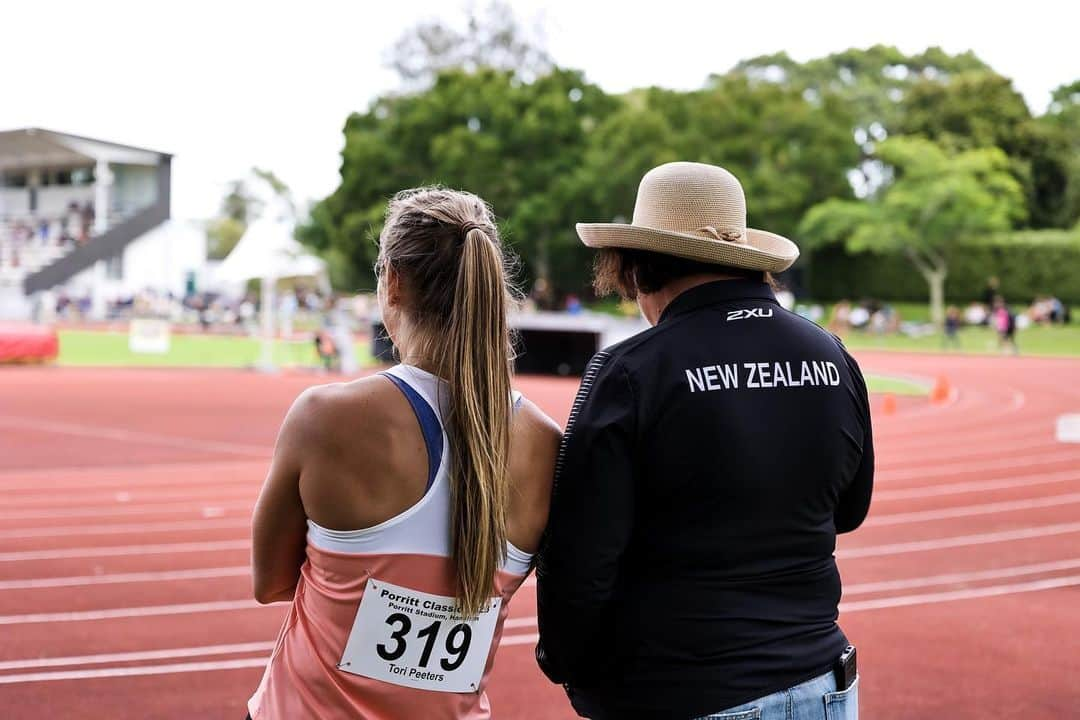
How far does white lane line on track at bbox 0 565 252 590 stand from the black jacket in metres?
5.24

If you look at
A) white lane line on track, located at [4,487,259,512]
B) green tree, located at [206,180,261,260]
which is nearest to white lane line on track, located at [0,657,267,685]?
white lane line on track, located at [4,487,259,512]

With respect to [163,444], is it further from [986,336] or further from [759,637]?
[986,336]

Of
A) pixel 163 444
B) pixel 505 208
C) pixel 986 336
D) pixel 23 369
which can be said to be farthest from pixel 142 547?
pixel 505 208

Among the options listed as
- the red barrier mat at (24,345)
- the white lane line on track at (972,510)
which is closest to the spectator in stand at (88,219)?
the red barrier mat at (24,345)

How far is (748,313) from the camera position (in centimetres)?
216

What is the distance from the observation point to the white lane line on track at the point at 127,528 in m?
8.20

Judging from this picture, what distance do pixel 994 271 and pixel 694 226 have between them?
46.4 meters

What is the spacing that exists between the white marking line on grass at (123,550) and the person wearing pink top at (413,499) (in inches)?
231

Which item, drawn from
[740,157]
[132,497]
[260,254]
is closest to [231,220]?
[740,157]

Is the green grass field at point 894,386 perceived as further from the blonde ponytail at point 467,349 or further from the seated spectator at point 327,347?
the blonde ponytail at point 467,349

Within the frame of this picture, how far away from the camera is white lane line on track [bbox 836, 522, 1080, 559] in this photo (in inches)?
308

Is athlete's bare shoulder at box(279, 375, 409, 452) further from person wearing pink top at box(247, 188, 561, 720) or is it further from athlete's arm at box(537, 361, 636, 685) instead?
athlete's arm at box(537, 361, 636, 685)

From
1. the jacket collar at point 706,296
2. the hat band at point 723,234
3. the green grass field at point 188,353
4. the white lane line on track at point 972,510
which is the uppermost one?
the hat band at point 723,234

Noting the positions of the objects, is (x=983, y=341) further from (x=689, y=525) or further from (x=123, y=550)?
(x=689, y=525)
